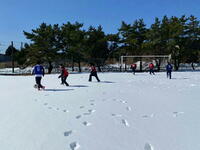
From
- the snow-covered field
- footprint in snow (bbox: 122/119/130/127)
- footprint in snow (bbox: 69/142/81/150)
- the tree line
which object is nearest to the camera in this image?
footprint in snow (bbox: 69/142/81/150)

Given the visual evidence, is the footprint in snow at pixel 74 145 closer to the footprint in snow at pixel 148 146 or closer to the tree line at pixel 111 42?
the footprint in snow at pixel 148 146

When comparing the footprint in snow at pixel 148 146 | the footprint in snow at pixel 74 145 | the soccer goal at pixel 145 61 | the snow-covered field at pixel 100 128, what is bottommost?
the footprint in snow at pixel 148 146

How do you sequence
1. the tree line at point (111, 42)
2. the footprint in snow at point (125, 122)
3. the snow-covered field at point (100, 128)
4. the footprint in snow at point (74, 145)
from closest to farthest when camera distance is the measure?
the footprint in snow at point (74, 145) < the snow-covered field at point (100, 128) < the footprint in snow at point (125, 122) < the tree line at point (111, 42)

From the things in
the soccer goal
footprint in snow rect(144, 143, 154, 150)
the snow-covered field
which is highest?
the soccer goal

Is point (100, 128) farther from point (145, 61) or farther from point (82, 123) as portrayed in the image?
point (145, 61)

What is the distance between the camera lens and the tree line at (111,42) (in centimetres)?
3011

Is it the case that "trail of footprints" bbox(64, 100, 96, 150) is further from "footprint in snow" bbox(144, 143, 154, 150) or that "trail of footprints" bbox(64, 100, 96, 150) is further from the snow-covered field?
"footprint in snow" bbox(144, 143, 154, 150)

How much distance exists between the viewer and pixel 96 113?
5043mm

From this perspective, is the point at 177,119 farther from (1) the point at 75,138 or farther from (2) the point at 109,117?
(1) the point at 75,138

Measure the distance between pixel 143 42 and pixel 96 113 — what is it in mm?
31920

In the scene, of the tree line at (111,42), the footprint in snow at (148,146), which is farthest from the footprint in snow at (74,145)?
the tree line at (111,42)

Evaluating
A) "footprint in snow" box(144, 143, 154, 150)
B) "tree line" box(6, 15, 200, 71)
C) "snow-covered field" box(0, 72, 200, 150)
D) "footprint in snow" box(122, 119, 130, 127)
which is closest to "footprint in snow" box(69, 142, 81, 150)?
"snow-covered field" box(0, 72, 200, 150)

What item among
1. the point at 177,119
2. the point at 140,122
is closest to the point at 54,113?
the point at 140,122

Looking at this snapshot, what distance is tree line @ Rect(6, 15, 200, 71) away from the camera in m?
30.1
